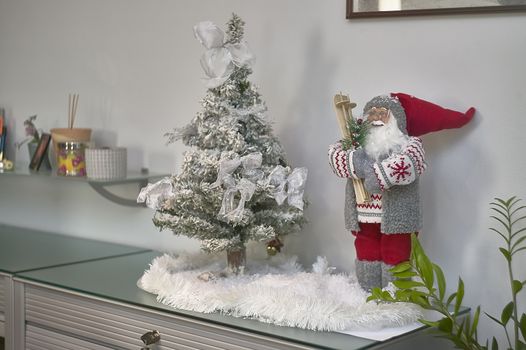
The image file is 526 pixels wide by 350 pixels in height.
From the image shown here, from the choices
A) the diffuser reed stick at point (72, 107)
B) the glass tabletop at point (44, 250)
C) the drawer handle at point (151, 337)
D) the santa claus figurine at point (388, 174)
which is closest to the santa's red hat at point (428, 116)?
the santa claus figurine at point (388, 174)

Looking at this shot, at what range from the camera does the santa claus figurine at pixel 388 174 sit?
1.65 meters

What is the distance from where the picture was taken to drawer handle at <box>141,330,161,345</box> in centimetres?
169

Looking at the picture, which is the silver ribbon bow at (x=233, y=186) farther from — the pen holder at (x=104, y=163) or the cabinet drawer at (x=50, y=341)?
the pen holder at (x=104, y=163)

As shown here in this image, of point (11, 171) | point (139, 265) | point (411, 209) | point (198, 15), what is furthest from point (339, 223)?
point (11, 171)

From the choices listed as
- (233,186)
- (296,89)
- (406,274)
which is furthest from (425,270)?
(296,89)

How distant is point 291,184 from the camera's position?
72.4 inches

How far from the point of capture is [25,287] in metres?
2.04

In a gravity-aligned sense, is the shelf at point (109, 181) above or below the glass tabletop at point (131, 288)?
above

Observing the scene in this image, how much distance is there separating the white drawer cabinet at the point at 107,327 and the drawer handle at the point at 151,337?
10 mm

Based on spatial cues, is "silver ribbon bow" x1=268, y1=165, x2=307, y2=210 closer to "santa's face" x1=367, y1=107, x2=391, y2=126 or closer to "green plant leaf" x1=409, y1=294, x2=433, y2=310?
"santa's face" x1=367, y1=107, x2=391, y2=126

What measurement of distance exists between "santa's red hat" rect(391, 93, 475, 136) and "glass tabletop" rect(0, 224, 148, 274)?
104cm

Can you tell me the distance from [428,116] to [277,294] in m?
0.51

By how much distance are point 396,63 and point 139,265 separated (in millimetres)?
901

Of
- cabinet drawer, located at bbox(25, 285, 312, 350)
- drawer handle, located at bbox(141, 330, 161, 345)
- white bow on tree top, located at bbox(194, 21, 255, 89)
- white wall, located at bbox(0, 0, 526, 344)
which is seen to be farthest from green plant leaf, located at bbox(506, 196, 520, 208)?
drawer handle, located at bbox(141, 330, 161, 345)
